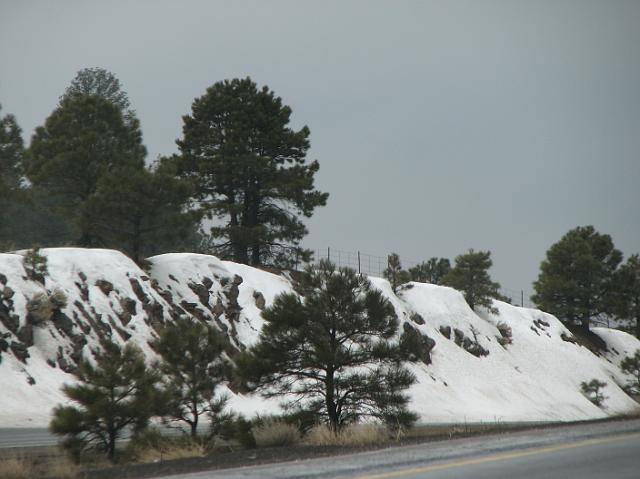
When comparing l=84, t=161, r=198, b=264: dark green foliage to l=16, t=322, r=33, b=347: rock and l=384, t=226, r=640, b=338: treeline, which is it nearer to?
l=16, t=322, r=33, b=347: rock

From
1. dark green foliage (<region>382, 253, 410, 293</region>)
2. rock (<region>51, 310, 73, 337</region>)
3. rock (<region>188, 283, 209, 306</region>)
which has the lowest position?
rock (<region>51, 310, 73, 337</region>)

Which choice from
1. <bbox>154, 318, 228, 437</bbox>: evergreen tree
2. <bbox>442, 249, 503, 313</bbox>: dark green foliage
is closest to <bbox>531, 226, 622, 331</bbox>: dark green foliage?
<bbox>442, 249, 503, 313</bbox>: dark green foliage

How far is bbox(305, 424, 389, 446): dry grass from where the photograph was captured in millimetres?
15047

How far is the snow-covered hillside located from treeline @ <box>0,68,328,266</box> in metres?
3.19

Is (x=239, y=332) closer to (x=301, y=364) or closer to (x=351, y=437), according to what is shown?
(x=301, y=364)

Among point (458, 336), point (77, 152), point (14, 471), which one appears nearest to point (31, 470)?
point (14, 471)

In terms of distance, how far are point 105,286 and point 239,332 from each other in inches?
287

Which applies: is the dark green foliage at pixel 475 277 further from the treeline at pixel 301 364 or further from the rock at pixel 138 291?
the treeline at pixel 301 364

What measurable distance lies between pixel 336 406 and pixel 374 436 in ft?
15.7

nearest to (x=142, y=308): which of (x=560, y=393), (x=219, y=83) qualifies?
(x=219, y=83)

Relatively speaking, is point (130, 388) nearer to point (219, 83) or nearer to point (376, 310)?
point (376, 310)

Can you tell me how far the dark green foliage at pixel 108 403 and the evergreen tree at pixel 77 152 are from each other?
2685cm

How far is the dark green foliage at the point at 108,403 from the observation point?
15758mm

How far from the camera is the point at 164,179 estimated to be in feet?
132
